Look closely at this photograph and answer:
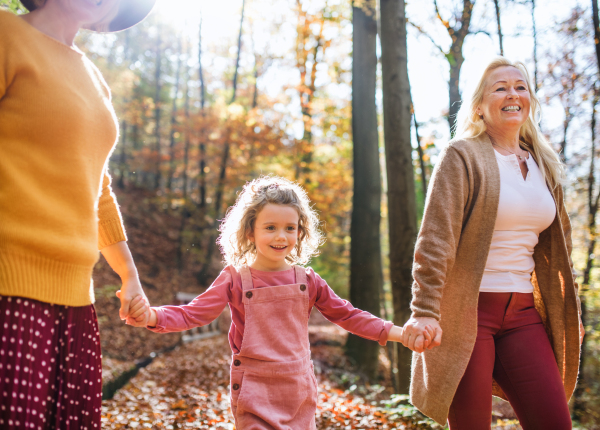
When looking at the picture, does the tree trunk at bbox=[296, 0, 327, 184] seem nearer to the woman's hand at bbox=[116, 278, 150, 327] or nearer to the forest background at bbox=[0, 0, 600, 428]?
the forest background at bbox=[0, 0, 600, 428]

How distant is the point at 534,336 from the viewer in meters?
2.54

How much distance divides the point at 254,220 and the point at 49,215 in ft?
4.67

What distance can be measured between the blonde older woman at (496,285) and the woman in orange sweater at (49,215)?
1.58 m

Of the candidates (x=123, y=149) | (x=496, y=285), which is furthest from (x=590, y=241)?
(x=123, y=149)

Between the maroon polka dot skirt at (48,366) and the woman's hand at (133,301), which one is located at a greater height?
the woman's hand at (133,301)

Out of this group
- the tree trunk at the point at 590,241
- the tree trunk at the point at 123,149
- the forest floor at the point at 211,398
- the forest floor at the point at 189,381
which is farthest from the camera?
the tree trunk at the point at 123,149

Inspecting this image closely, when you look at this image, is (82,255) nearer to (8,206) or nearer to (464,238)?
(8,206)

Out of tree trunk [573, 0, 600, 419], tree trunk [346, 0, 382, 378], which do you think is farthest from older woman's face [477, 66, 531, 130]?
tree trunk [573, 0, 600, 419]

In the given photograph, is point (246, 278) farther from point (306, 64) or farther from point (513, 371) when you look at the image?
point (306, 64)

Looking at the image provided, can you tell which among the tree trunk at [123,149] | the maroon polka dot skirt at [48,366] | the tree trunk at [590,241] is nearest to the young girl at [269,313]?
the maroon polka dot skirt at [48,366]

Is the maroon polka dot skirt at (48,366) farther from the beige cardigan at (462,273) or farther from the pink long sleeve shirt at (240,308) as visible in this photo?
the beige cardigan at (462,273)

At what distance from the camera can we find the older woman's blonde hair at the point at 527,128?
9.52 ft

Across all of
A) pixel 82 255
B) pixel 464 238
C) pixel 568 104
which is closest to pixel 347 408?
pixel 464 238

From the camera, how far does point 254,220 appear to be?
2941 mm
